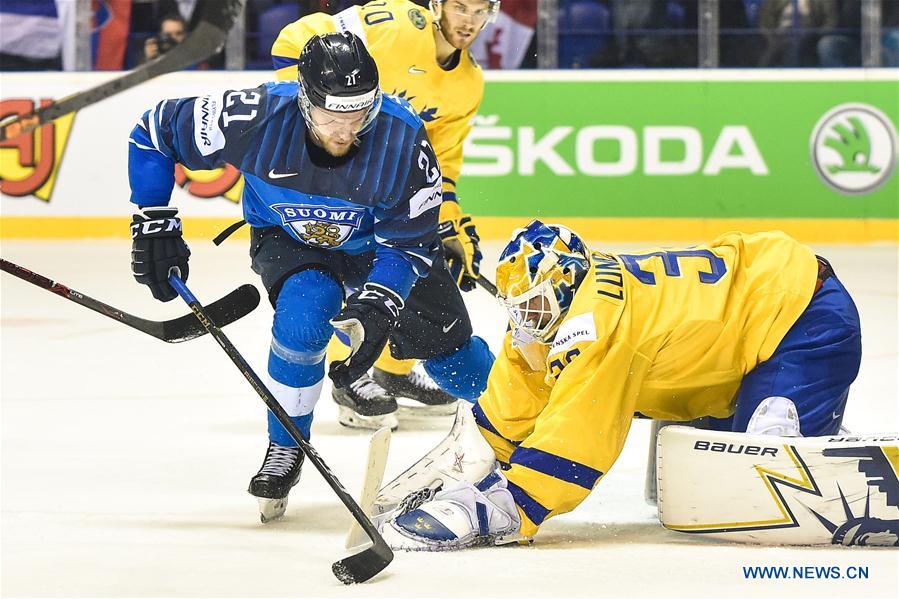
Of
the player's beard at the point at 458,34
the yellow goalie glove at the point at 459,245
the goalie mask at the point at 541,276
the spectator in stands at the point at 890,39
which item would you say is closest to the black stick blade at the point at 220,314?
the goalie mask at the point at 541,276

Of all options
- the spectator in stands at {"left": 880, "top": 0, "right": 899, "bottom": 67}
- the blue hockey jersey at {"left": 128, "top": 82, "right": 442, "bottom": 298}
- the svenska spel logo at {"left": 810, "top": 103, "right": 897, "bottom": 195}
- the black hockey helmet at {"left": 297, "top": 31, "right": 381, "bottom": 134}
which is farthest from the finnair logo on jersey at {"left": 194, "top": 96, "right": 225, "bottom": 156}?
the spectator in stands at {"left": 880, "top": 0, "right": 899, "bottom": 67}

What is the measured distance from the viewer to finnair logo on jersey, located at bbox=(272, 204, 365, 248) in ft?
10.7

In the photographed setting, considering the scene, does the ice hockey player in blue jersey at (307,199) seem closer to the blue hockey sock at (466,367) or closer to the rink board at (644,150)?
the blue hockey sock at (466,367)

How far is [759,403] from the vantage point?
9.58ft

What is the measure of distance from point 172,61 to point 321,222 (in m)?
0.49

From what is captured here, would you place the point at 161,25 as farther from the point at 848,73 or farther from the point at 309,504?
the point at 309,504

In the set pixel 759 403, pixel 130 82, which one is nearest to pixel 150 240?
pixel 130 82

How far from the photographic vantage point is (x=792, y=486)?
9.17ft

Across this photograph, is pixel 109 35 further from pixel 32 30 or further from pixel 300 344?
pixel 300 344

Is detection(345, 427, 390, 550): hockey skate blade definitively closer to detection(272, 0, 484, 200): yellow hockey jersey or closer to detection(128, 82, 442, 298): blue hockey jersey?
detection(128, 82, 442, 298): blue hockey jersey

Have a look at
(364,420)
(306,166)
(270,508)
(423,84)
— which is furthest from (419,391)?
(306,166)

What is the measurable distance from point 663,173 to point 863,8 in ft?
4.71

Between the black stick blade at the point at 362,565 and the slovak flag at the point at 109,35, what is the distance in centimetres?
587

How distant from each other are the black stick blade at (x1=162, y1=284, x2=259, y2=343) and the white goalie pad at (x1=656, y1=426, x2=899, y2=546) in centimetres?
108
